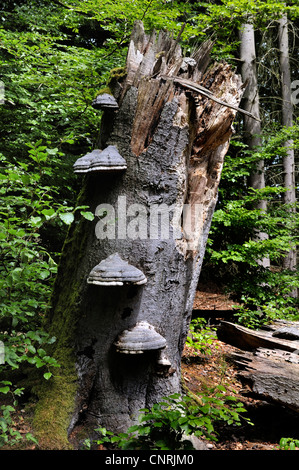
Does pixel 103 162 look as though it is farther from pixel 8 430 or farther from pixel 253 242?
pixel 253 242

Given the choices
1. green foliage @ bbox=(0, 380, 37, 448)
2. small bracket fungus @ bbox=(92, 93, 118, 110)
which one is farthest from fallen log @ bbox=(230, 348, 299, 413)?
small bracket fungus @ bbox=(92, 93, 118, 110)

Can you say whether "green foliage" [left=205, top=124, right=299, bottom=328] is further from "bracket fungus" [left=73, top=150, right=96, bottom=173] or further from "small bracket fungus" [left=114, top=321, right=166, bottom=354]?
"bracket fungus" [left=73, top=150, right=96, bottom=173]

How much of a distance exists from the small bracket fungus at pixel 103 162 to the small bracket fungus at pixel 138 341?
4.26 feet

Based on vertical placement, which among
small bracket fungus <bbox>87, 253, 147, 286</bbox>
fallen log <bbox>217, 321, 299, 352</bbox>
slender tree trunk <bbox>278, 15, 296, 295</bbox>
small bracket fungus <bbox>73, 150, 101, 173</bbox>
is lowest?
fallen log <bbox>217, 321, 299, 352</bbox>

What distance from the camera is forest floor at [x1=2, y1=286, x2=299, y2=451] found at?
8.65 feet

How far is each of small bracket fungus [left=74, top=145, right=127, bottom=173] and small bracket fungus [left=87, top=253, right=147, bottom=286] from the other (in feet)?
2.34

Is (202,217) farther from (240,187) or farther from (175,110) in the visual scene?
(240,187)

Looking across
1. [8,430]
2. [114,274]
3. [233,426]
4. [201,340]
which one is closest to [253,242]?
[201,340]

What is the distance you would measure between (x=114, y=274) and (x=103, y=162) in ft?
2.90

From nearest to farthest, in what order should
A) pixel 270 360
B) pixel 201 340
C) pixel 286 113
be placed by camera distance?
pixel 270 360, pixel 201 340, pixel 286 113

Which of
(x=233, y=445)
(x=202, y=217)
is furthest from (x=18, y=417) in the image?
(x=202, y=217)

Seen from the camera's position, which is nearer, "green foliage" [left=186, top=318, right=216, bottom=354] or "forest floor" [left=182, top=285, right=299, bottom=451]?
"forest floor" [left=182, top=285, right=299, bottom=451]

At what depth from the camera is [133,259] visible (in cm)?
276

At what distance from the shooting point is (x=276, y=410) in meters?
3.67
